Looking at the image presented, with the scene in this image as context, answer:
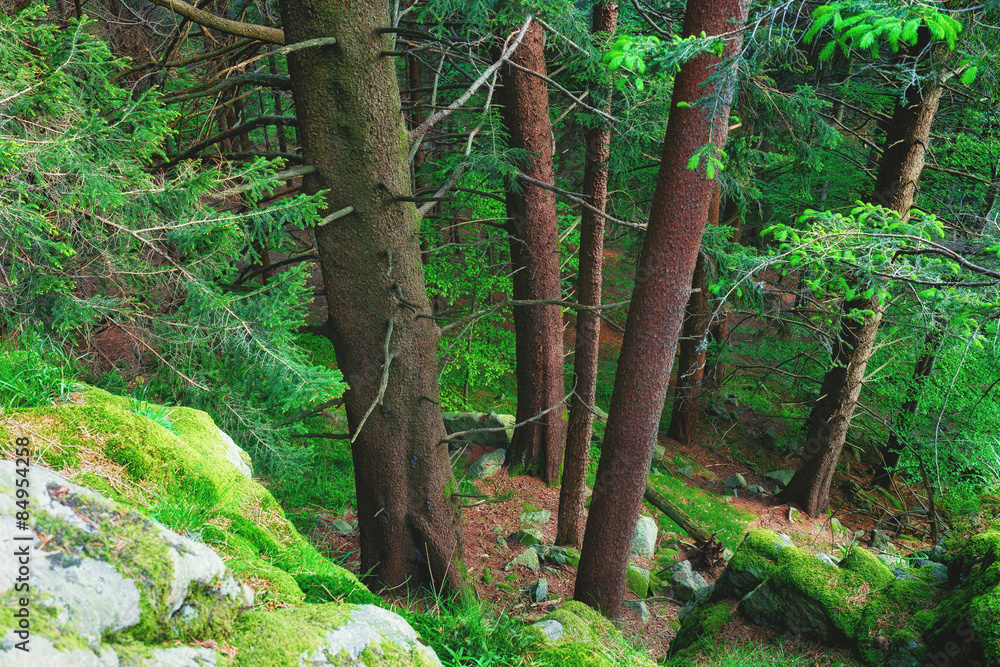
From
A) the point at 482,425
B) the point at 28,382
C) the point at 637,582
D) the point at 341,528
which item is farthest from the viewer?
the point at 482,425

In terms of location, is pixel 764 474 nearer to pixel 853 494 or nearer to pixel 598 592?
pixel 853 494

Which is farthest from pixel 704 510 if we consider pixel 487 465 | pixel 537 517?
pixel 487 465

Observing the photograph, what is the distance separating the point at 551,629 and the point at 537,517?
4.82 m

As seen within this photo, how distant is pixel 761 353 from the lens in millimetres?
11797

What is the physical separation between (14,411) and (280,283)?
201 cm

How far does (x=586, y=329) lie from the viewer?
7258 mm

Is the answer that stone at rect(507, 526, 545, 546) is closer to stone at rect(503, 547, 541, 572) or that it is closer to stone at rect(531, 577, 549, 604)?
stone at rect(503, 547, 541, 572)

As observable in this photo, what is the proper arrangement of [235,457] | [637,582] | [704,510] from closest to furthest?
1. [235,457]
2. [637,582]
3. [704,510]

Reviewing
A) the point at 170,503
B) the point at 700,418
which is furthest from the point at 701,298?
the point at 170,503

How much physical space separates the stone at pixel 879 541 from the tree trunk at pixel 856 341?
999 mm

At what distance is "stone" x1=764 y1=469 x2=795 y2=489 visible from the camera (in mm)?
11284

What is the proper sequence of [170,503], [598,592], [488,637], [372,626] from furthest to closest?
[598,592] → [488,637] → [170,503] → [372,626]

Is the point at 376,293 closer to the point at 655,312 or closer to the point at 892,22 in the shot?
the point at 655,312

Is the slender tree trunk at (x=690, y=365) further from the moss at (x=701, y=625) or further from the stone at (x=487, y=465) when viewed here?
the moss at (x=701, y=625)
